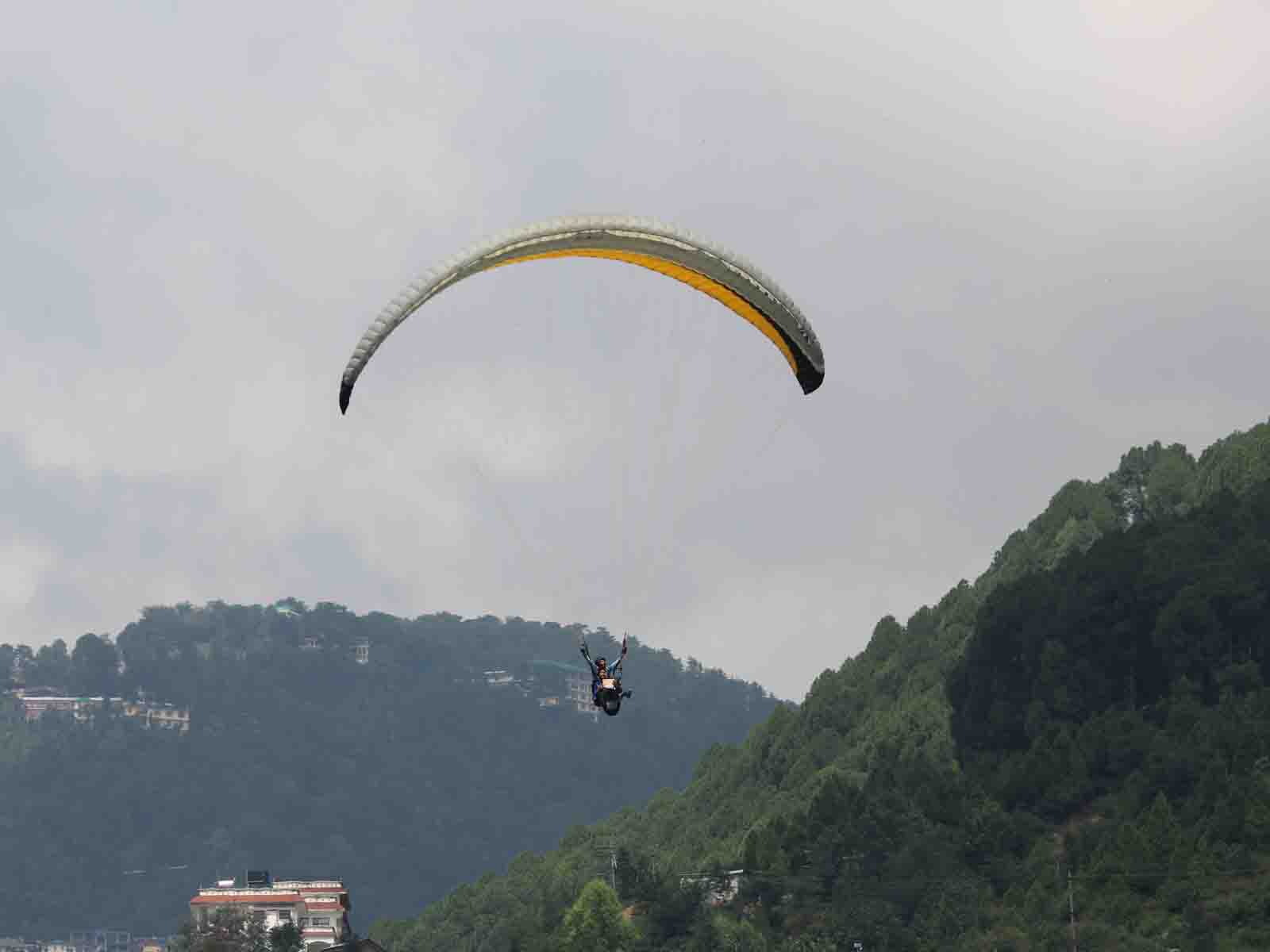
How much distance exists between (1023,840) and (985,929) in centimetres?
1021

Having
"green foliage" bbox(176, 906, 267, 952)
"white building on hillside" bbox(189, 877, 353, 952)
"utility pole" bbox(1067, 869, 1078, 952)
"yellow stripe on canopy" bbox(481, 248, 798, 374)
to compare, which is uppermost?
"yellow stripe on canopy" bbox(481, 248, 798, 374)

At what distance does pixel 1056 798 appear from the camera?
5221 inches

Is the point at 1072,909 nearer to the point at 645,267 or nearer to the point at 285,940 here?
the point at 285,940

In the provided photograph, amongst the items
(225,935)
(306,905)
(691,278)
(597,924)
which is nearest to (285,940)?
(225,935)

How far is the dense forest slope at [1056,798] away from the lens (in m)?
116

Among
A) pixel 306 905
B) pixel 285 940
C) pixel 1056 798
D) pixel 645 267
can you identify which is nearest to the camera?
pixel 645 267

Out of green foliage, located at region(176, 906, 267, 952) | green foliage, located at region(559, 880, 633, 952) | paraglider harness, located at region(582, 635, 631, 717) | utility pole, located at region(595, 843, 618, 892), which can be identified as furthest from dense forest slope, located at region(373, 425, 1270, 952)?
paraglider harness, located at region(582, 635, 631, 717)

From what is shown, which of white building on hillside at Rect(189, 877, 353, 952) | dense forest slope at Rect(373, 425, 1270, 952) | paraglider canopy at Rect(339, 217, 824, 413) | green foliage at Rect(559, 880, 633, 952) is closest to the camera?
paraglider canopy at Rect(339, 217, 824, 413)

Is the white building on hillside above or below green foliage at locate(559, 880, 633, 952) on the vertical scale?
above

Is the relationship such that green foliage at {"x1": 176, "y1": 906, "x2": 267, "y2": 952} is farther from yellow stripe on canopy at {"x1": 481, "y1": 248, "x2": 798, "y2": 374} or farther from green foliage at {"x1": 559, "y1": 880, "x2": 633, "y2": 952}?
yellow stripe on canopy at {"x1": 481, "y1": 248, "x2": 798, "y2": 374}

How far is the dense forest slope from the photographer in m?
116

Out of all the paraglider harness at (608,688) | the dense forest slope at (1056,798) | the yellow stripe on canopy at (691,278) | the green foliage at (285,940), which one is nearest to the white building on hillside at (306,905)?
the dense forest slope at (1056,798)

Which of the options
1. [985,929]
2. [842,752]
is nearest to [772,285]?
[985,929]

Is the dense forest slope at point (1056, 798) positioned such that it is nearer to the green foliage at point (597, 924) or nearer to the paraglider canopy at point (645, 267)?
the green foliage at point (597, 924)
